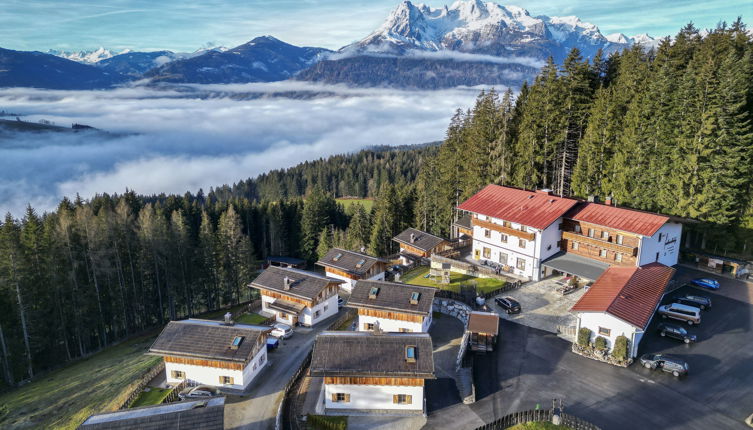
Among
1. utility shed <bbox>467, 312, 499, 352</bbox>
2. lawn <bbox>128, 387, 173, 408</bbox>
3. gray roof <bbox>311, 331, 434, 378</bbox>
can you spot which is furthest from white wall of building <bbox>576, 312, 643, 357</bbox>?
lawn <bbox>128, 387, 173, 408</bbox>

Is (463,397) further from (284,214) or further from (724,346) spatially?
(284,214)

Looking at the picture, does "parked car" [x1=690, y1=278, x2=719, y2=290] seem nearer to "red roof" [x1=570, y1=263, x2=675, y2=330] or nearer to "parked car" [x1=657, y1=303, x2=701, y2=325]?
"red roof" [x1=570, y1=263, x2=675, y2=330]

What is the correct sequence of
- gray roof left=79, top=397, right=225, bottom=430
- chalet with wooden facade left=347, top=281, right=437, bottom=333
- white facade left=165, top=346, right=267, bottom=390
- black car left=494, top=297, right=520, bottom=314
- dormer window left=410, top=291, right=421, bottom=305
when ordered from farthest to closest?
black car left=494, top=297, right=520, bottom=314 < dormer window left=410, top=291, right=421, bottom=305 < chalet with wooden facade left=347, top=281, right=437, bottom=333 < white facade left=165, top=346, right=267, bottom=390 < gray roof left=79, top=397, right=225, bottom=430

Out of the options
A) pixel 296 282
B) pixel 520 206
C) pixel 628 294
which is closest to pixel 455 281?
pixel 520 206

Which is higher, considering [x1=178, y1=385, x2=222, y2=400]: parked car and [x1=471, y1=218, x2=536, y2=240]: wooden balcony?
[x1=471, y1=218, x2=536, y2=240]: wooden balcony

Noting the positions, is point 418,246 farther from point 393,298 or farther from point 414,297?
point 414,297

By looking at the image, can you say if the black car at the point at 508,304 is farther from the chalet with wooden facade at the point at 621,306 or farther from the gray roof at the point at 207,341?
the gray roof at the point at 207,341
